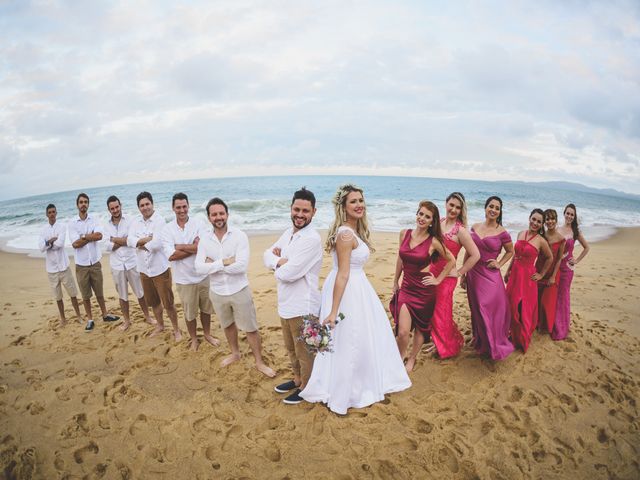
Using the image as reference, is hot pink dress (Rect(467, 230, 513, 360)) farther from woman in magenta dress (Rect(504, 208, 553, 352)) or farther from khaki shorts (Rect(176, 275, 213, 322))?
khaki shorts (Rect(176, 275, 213, 322))

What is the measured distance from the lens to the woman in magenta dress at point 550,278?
4594 mm

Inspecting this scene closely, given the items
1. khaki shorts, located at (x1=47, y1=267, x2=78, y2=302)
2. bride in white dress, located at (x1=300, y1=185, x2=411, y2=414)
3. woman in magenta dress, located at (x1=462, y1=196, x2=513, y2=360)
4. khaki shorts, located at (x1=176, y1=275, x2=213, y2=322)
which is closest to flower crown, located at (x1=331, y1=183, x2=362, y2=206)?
bride in white dress, located at (x1=300, y1=185, x2=411, y2=414)

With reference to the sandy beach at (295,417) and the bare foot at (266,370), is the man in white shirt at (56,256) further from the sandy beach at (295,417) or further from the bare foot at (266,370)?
the bare foot at (266,370)

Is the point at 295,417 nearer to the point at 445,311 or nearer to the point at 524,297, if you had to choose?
the point at 445,311

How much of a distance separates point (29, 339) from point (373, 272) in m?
6.85

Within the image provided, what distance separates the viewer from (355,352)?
10.7ft

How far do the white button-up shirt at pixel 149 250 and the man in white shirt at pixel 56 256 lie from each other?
1500 millimetres

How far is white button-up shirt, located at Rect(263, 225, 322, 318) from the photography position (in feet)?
10.0

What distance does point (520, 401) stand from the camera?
11.7ft

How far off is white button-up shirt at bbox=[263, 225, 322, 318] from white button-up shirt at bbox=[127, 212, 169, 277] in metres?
2.37

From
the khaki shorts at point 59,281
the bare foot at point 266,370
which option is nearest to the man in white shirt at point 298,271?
the bare foot at point 266,370

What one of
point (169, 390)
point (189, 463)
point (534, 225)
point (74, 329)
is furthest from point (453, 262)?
point (74, 329)

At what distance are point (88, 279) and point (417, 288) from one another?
5335mm

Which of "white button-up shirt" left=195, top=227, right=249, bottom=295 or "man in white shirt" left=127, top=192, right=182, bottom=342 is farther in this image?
"man in white shirt" left=127, top=192, right=182, bottom=342
